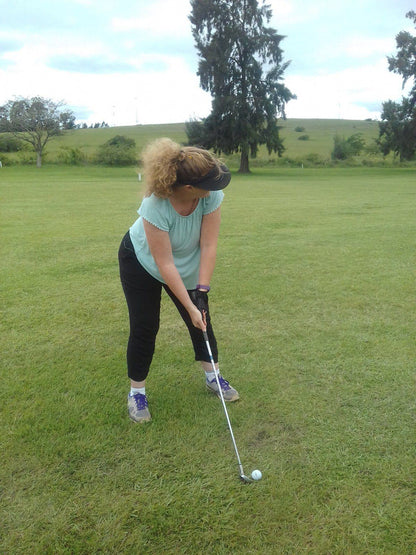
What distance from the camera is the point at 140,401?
3.13 m

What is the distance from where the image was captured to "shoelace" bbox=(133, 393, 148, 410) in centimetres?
310

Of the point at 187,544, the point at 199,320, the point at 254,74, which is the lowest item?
the point at 187,544

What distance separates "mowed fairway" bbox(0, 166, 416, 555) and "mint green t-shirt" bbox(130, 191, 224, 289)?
101 centimetres

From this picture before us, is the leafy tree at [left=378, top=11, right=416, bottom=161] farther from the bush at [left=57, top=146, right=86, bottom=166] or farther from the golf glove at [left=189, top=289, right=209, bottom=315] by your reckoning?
the golf glove at [left=189, top=289, right=209, bottom=315]

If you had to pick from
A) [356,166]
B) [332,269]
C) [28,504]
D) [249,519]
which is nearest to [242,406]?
[249,519]

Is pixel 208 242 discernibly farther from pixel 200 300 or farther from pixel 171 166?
pixel 171 166

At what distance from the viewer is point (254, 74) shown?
36.7 meters

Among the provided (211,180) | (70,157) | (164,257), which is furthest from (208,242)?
(70,157)

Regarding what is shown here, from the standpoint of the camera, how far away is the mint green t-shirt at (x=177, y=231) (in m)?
2.67

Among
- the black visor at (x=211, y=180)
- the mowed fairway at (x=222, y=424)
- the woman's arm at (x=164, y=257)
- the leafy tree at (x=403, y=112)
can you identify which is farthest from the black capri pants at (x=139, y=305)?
the leafy tree at (x=403, y=112)

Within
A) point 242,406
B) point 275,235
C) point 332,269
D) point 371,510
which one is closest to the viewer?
point 371,510

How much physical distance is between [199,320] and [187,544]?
123 centimetres

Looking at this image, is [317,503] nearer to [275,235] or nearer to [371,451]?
[371,451]

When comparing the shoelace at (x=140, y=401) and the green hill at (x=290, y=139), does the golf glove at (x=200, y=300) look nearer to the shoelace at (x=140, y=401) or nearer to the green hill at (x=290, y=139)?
the shoelace at (x=140, y=401)
